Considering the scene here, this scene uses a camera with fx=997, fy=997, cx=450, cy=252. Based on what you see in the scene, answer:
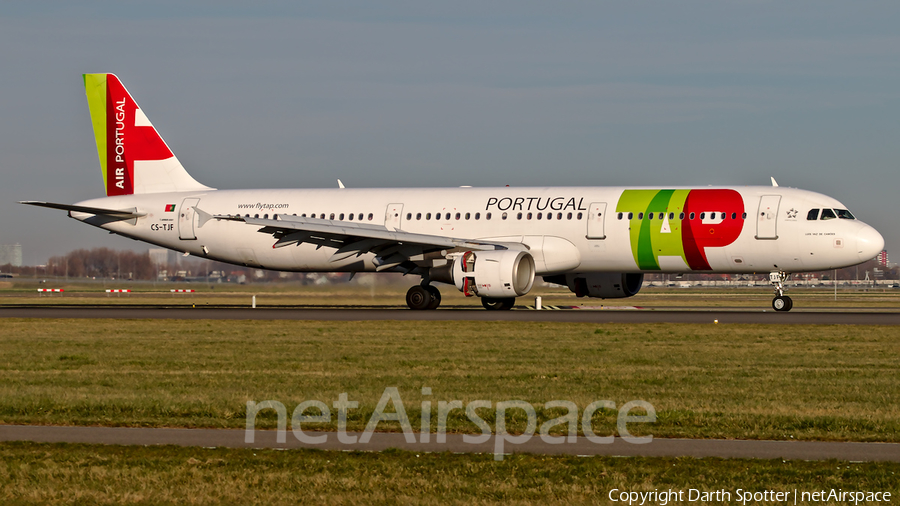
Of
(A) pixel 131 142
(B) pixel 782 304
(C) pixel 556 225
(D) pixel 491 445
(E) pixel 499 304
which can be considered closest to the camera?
(D) pixel 491 445

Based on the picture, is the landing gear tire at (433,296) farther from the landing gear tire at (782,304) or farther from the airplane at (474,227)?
the landing gear tire at (782,304)

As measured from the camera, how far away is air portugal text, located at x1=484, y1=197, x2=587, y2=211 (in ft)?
108

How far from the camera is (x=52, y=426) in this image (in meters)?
11.4

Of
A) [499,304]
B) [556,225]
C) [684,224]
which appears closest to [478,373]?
[684,224]

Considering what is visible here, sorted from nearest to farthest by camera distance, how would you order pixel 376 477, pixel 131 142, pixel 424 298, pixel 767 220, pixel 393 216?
pixel 376 477
pixel 767 220
pixel 424 298
pixel 393 216
pixel 131 142

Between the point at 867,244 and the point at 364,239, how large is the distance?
1584 centimetres

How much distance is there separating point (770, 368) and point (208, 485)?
441 inches

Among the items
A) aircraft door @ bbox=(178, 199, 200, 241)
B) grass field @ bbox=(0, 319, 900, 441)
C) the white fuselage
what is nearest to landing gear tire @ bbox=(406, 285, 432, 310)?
the white fuselage

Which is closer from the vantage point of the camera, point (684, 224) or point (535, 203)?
point (684, 224)

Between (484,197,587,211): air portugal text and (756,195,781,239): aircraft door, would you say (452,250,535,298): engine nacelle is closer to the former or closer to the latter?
(484,197,587,211): air portugal text

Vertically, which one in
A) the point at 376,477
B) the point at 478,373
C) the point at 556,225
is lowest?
the point at 376,477

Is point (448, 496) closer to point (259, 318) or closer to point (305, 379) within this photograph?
point (305, 379)

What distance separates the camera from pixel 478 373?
15992mm

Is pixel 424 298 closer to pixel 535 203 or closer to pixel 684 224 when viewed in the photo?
pixel 535 203
